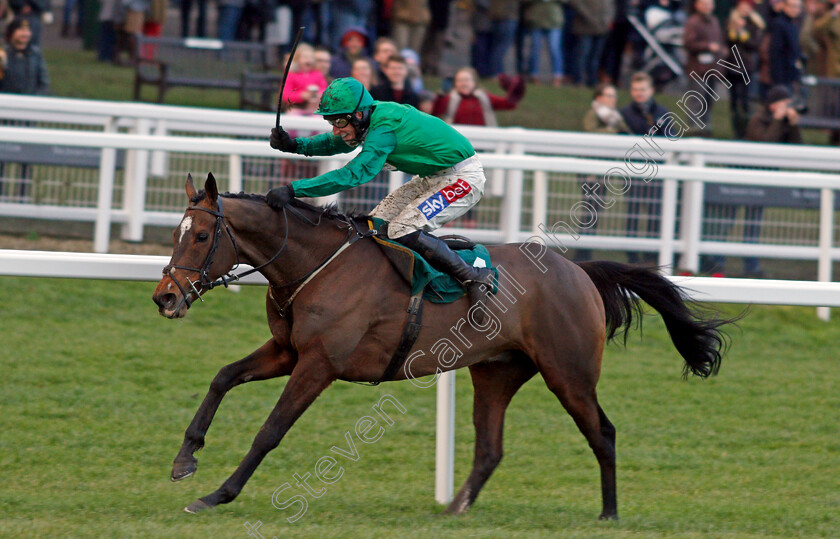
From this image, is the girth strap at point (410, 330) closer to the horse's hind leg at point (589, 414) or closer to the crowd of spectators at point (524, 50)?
the horse's hind leg at point (589, 414)

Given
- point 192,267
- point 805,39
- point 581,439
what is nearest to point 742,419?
point 581,439

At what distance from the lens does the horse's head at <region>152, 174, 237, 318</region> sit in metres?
4.09

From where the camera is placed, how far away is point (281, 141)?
455cm

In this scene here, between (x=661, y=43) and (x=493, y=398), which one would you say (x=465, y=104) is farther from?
(x=661, y=43)

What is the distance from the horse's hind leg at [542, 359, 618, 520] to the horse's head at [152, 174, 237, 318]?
1.50 m

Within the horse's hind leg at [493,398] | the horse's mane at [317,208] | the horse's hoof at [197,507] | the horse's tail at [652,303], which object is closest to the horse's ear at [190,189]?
the horse's mane at [317,208]

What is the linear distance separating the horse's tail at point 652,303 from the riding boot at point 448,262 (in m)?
0.72

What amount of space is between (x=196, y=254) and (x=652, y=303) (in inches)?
85.4

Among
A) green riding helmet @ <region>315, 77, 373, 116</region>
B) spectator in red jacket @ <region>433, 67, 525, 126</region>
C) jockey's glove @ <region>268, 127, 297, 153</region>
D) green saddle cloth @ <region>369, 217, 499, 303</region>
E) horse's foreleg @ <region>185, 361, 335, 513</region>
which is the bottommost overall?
horse's foreleg @ <region>185, 361, 335, 513</region>

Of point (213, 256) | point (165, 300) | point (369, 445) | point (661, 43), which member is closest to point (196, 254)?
point (213, 256)

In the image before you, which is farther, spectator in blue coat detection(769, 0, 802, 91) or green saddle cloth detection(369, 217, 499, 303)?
spectator in blue coat detection(769, 0, 802, 91)

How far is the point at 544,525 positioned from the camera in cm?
467

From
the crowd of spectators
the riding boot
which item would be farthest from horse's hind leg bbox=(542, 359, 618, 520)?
the crowd of spectators

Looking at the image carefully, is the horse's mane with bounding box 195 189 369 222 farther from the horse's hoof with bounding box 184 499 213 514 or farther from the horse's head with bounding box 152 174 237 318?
the horse's hoof with bounding box 184 499 213 514
